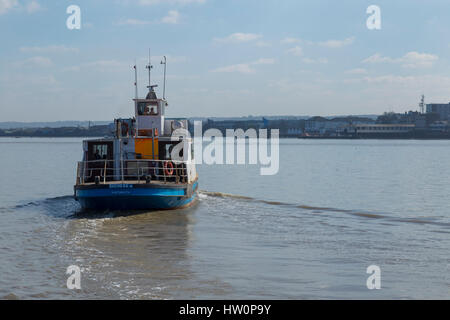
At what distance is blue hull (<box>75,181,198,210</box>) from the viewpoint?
2362 centimetres

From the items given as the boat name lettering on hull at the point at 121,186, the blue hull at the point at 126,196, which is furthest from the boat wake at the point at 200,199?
the boat name lettering on hull at the point at 121,186

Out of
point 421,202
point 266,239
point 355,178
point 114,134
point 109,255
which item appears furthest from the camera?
point 355,178

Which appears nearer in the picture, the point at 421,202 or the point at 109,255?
the point at 109,255

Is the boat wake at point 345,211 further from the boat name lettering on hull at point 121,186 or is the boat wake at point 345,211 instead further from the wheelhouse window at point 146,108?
the boat name lettering on hull at point 121,186

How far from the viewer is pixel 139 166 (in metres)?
27.6

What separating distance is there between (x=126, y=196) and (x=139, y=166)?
4054 millimetres

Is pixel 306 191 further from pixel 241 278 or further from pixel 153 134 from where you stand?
pixel 241 278

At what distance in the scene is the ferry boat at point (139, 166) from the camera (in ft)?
78.3

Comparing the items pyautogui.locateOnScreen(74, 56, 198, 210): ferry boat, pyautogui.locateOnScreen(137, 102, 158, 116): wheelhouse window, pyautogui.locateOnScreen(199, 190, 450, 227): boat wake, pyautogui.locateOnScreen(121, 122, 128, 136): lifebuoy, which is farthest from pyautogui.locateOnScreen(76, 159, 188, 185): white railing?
pyautogui.locateOnScreen(199, 190, 450, 227): boat wake

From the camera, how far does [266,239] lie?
65.3 feet

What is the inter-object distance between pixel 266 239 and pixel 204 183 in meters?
27.1

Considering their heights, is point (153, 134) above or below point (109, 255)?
above
